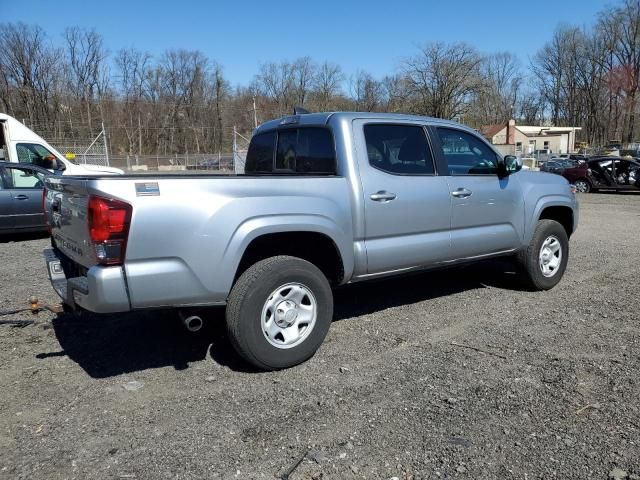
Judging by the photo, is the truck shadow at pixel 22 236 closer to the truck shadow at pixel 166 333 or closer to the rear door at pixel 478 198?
the truck shadow at pixel 166 333

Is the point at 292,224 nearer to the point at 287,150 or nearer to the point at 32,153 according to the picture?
the point at 287,150

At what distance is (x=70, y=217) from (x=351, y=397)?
7.31 feet

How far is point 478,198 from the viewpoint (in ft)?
16.9

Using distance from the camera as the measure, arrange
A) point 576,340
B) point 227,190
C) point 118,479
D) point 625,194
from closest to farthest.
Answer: point 118,479
point 227,190
point 576,340
point 625,194

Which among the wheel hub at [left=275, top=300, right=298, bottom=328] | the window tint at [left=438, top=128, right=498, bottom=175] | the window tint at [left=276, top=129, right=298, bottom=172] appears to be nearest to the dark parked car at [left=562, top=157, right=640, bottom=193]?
the window tint at [left=438, top=128, right=498, bottom=175]

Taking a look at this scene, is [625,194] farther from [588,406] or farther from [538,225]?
[588,406]

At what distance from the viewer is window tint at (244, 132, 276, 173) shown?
17.3 feet

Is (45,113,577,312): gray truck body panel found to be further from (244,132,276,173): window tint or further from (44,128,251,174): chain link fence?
(44,128,251,174): chain link fence

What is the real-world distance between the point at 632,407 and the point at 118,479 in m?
2.97

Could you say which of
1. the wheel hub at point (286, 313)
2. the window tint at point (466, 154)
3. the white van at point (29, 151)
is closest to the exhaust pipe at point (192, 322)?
the wheel hub at point (286, 313)

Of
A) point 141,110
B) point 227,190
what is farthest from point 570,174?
point 141,110

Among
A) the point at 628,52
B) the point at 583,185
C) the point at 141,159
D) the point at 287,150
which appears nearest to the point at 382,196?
the point at 287,150

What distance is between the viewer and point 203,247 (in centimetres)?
346

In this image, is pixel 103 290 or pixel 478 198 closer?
pixel 103 290
